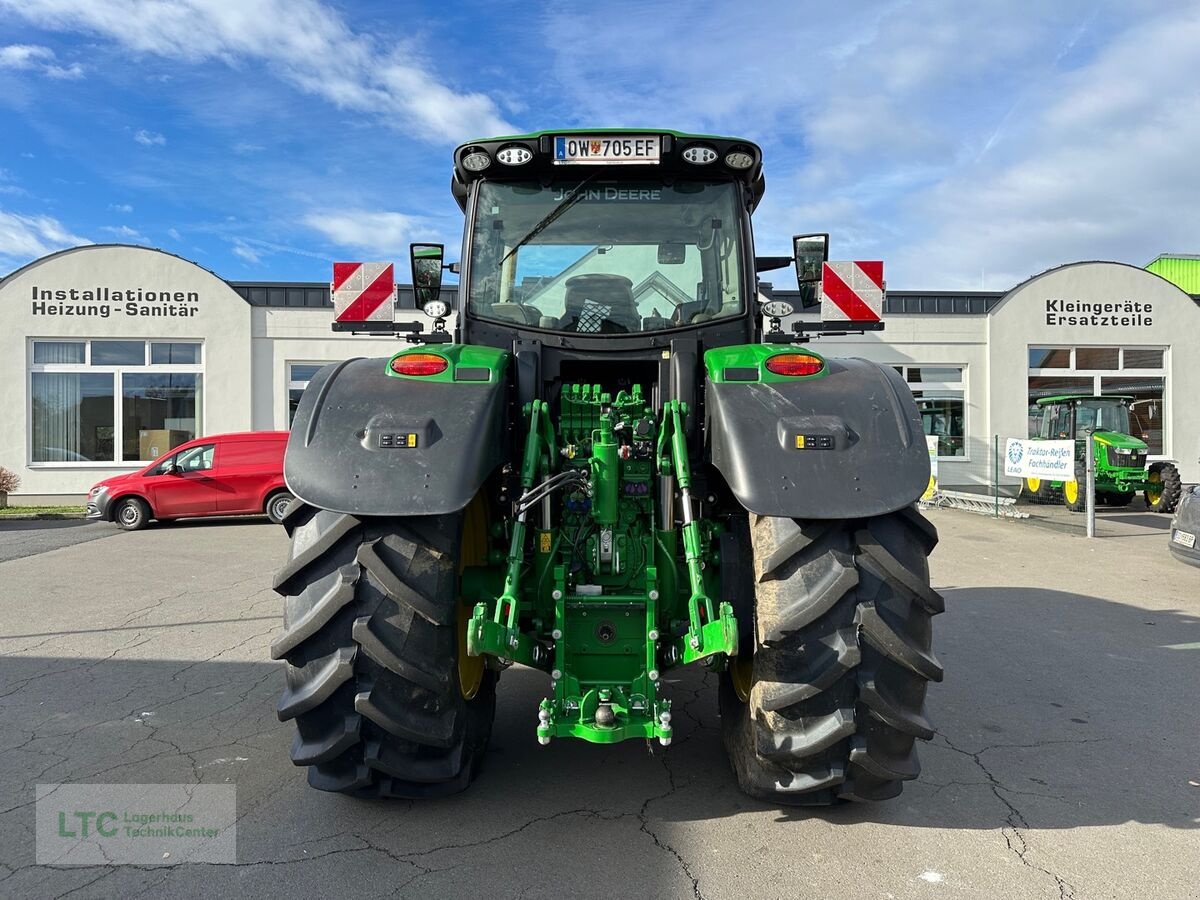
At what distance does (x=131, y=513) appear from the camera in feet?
43.5

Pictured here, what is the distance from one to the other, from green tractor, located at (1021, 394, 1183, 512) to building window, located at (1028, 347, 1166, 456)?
102 inches

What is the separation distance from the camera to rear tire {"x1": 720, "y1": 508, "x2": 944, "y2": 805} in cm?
268

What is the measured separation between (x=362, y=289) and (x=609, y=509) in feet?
11.9

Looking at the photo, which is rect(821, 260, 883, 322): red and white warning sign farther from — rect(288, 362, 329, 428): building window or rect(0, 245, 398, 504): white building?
rect(288, 362, 329, 428): building window

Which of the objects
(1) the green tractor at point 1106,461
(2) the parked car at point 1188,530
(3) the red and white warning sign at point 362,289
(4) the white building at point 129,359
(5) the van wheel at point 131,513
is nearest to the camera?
(3) the red and white warning sign at point 362,289

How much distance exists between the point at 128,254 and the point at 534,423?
58.6ft

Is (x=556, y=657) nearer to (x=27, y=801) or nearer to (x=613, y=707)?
(x=613, y=707)

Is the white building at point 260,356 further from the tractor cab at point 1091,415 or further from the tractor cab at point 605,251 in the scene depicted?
the tractor cab at point 605,251

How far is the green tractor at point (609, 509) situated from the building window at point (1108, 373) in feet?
59.4

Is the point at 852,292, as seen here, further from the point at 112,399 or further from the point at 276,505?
the point at 112,399

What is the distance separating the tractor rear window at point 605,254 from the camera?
3.84 meters

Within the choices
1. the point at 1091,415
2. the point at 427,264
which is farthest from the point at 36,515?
the point at 1091,415

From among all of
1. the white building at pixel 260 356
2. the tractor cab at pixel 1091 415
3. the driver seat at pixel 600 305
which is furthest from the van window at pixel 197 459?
the tractor cab at pixel 1091 415

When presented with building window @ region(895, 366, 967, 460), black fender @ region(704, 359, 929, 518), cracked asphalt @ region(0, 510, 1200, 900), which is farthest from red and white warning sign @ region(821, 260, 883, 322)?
building window @ region(895, 366, 967, 460)
